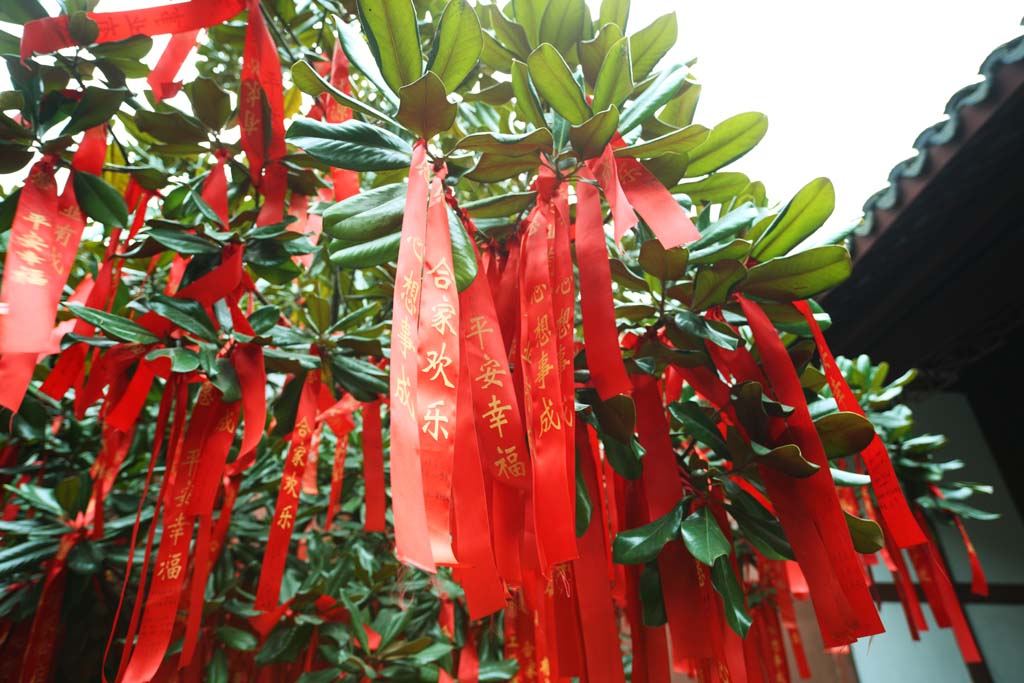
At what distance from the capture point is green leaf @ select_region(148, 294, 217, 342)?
73 cm

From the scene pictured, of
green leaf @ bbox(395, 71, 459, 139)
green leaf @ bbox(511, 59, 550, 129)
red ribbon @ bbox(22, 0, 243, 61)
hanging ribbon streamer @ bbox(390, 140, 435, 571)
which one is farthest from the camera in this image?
red ribbon @ bbox(22, 0, 243, 61)

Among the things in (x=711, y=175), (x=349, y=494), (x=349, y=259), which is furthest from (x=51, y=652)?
(x=711, y=175)

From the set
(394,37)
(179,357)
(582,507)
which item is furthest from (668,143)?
(179,357)

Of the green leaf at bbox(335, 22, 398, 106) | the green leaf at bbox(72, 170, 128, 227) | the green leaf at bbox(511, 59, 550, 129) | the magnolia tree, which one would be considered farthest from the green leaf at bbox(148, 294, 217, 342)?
the green leaf at bbox(511, 59, 550, 129)

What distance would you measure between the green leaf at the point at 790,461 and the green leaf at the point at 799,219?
26 centimetres

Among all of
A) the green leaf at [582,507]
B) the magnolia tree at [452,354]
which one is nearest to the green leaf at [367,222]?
the magnolia tree at [452,354]

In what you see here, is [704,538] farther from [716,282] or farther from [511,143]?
[511,143]

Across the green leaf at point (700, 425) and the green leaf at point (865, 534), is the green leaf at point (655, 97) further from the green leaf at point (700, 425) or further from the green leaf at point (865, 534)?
the green leaf at point (865, 534)

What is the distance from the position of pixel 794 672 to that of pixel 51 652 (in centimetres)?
236

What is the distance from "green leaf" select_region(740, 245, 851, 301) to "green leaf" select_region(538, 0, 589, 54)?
358 mm

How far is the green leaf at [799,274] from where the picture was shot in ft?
2.08

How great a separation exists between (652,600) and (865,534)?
24 centimetres

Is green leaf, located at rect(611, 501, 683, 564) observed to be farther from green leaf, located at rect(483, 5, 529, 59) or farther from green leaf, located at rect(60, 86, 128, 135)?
green leaf, located at rect(60, 86, 128, 135)

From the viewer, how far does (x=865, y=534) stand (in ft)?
2.00
